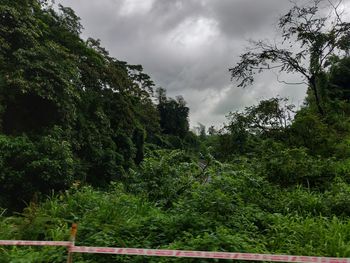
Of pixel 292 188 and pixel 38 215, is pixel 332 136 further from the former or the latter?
pixel 38 215

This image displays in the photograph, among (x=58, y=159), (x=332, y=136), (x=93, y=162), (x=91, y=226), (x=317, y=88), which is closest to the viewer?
(x=91, y=226)

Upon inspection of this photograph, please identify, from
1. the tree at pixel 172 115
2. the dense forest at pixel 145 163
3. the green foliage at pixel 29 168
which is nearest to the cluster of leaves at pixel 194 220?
the dense forest at pixel 145 163

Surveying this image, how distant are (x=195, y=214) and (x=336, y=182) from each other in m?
4.91

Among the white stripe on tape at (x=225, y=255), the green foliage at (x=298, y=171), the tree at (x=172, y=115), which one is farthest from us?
the tree at (x=172, y=115)

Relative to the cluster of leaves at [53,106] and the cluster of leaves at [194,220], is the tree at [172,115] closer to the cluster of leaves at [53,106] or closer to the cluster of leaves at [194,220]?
the cluster of leaves at [53,106]

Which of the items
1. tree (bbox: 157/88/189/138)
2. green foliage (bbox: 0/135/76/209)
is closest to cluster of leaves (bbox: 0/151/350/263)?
green foliage (bbox: 0/135/76/209)

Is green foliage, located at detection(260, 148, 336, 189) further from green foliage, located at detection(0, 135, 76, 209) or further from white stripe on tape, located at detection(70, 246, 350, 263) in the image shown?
green foliage, located at detection(0, 135, 76, 209)

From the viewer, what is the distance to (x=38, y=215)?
21.3 ft

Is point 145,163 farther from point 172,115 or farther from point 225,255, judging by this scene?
point 172,115

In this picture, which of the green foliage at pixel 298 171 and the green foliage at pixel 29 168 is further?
the green foliage at pixel 29 168

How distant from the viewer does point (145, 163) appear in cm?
938

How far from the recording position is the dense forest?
5.59 meters

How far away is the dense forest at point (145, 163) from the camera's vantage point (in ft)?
18.3

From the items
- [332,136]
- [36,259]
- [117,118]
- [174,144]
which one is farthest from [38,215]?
[174,144]
